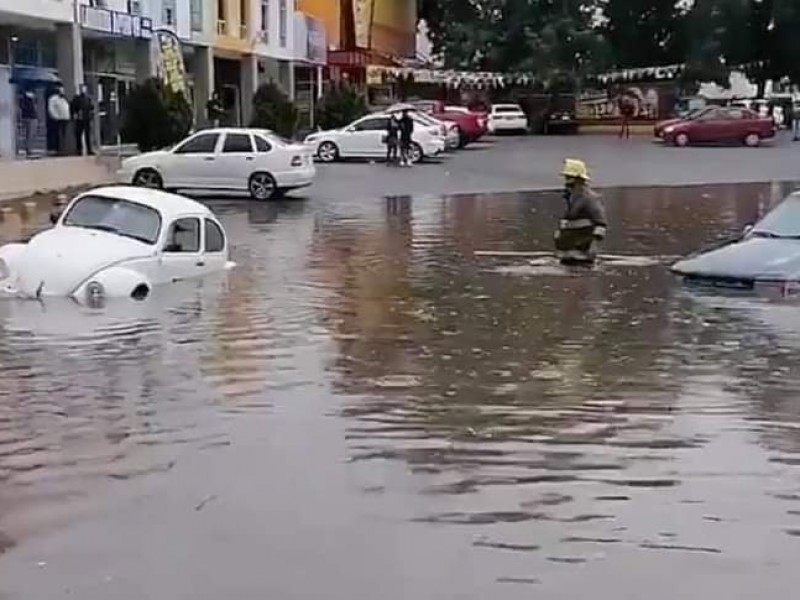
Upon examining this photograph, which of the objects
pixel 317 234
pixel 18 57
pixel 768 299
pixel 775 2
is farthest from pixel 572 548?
pixel 775 2

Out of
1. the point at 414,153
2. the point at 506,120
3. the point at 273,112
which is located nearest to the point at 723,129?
the point at 506,120

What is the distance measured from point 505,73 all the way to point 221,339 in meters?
63.1

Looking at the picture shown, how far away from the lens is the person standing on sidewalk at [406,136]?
45656 mm

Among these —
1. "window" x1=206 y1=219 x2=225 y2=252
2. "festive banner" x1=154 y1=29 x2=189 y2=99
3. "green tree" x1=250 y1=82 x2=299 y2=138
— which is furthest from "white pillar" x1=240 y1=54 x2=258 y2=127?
"window" x1=206 y1=219 x2=225 y2=252

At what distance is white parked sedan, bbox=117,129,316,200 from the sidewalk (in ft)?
7.65

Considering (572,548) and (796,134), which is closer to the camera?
(572,548)

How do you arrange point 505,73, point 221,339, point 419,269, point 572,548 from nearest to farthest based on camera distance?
point 572,548 < point 221,339 < point 419,269 < point 505,73

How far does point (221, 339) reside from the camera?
14.0 m

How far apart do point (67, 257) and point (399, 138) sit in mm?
29363

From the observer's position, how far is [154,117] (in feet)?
142

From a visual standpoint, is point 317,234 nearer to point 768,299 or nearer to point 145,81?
point 768,299

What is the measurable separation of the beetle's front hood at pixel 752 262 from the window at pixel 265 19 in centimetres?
4395

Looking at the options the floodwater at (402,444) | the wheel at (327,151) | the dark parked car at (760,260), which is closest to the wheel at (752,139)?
the wheel at (327,151)

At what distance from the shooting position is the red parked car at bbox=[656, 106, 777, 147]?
58125mm
